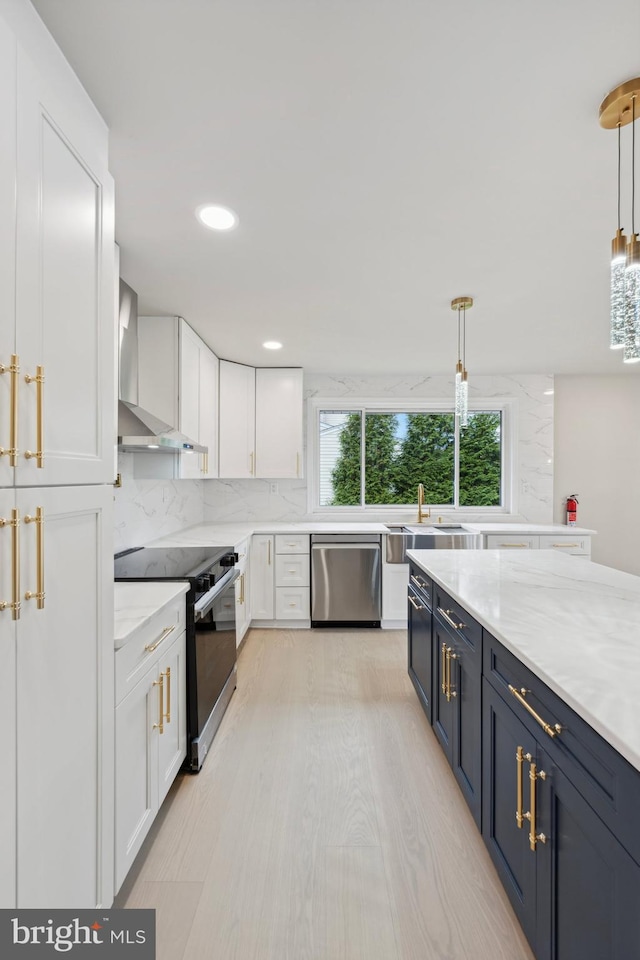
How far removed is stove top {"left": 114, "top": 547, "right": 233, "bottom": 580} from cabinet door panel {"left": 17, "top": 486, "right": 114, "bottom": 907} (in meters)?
0.80

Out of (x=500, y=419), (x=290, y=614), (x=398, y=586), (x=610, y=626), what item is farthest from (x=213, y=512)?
(x=610, y=626)

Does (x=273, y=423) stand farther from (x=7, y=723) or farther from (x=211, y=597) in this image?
(x=7, y=723)

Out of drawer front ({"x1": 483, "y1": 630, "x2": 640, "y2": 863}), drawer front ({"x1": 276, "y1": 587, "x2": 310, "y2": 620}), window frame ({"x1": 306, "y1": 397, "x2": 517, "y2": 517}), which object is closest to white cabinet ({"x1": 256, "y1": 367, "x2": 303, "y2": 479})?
window frame ({"x1": 306, "y1": 397, "x2": 517, "y2": 517})

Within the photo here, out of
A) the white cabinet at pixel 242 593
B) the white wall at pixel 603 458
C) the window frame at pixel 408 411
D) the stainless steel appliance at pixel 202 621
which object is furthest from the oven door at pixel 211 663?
the white wall at pixel 603 458

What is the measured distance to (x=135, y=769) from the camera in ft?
5.06

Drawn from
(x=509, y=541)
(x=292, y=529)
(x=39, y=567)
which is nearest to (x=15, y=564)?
(x=39, y=567)

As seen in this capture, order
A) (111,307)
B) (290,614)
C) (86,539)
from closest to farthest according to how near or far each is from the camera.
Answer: (86,539)
(111,307)
(290,614)

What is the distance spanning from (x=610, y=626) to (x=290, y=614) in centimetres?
309

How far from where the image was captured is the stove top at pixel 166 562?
7.03 ft

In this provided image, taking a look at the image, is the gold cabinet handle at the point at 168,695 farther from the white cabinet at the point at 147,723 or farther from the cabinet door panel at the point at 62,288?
the cabinet door panel at the point at 62,288

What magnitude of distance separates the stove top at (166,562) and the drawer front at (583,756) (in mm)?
1392

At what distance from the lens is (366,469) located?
4914 mm

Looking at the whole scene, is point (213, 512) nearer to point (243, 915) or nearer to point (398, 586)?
point (398, 586)

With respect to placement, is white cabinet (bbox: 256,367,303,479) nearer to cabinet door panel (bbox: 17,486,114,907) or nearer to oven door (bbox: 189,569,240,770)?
oven door (bbox: 189,569,240,770)
